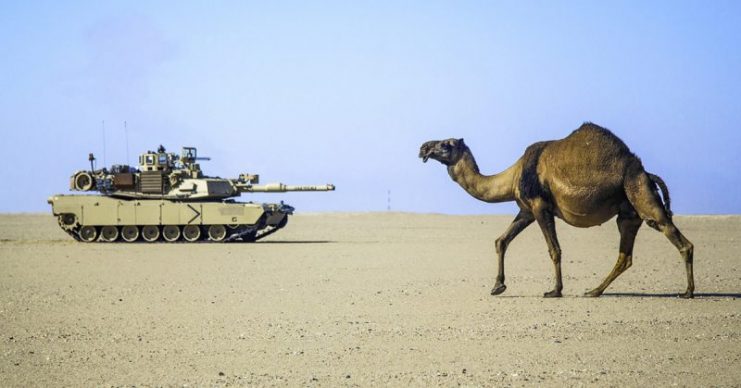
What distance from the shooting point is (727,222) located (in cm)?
5275

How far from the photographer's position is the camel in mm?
13414

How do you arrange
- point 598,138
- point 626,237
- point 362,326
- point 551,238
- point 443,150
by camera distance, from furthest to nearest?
point 443,150 < point 551,238 < point 626,237 < point 598,138 < point 362,326

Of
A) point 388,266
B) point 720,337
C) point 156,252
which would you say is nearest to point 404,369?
point 720,337

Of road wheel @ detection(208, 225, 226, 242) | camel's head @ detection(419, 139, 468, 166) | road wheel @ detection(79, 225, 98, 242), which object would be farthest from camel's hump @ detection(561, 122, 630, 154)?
road wheel @ detection(79, 225, 98, 242)

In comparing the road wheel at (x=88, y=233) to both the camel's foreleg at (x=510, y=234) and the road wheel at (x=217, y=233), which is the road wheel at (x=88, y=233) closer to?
the road wheel at (x=217, y=233)

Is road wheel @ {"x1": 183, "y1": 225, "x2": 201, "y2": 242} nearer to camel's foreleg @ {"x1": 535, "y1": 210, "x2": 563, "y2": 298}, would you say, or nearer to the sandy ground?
the sandy ground

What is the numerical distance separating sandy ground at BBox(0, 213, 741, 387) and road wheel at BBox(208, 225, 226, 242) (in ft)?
33.5

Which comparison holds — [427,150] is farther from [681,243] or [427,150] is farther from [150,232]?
[150,232]

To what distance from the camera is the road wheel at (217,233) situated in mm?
32000

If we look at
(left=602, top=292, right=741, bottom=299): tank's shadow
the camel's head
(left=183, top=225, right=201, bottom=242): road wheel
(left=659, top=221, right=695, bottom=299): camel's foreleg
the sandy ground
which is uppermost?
the camel's head

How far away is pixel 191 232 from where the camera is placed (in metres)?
32.2

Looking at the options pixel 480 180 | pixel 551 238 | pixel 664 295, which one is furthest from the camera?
pixel 480 180

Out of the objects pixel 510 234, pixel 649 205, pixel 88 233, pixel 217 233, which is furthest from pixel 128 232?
pixel 649 205

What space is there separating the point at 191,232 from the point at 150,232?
54.7 inches
